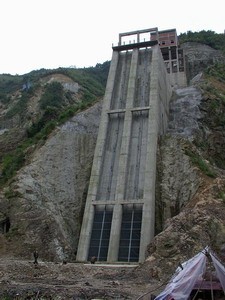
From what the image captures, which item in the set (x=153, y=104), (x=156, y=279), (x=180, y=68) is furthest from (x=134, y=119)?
(x=180, y=68)

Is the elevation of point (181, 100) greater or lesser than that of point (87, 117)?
greater

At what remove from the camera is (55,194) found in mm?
28625

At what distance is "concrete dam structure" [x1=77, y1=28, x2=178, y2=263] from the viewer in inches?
1012

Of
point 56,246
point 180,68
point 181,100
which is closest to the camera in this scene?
point 56,246

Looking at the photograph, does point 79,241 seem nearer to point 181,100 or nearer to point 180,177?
point 180,177

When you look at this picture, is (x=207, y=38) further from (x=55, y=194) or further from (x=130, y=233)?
(x=130, y=233)

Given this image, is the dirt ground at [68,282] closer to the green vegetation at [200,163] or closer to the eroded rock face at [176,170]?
the eroded rock face at [176,170]

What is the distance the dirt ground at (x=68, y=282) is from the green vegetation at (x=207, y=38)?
194 feet

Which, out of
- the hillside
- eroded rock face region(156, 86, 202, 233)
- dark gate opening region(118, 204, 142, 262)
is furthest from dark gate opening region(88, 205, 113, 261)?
eroded rock face region(156, 86, 202, 233)

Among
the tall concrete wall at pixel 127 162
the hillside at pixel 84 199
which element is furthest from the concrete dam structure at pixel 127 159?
the hillside at pixel 84 199

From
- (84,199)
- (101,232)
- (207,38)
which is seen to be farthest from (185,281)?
(207,38)

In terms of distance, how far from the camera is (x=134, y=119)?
1230 inches

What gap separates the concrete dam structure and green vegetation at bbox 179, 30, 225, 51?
39.3 meters

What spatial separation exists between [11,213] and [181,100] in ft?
64.8
